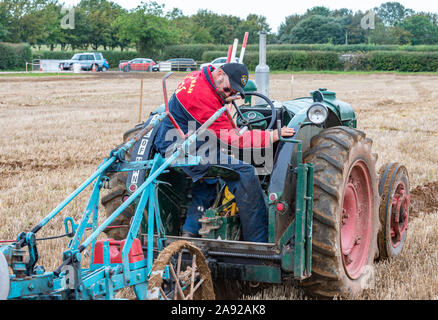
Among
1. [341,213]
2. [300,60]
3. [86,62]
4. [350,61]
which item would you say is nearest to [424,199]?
[341,213]

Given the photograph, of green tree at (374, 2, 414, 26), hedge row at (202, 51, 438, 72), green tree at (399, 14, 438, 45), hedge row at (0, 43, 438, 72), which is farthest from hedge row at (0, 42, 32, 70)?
green tree at (374, 2, 414, 26)

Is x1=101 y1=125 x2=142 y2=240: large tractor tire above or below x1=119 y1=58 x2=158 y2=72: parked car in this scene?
below

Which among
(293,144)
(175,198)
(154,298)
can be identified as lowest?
(154,298)

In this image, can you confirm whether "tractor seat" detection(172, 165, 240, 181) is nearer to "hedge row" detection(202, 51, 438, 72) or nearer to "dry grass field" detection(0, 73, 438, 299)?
"dry grass field" detection(0, 73, 438, 299)

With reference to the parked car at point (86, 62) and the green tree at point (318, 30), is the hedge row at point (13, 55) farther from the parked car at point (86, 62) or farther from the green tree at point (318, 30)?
the green tree at point (318, 30)

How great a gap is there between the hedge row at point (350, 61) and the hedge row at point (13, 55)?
1942 centimetres

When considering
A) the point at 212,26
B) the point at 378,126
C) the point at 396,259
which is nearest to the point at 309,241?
the point at 396,259

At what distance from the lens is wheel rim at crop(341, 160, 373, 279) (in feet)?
14.8

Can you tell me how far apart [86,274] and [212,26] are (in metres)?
83.0

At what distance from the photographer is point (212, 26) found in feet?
275

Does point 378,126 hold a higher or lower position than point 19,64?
lower

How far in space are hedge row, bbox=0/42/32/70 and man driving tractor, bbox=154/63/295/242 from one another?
48860mm

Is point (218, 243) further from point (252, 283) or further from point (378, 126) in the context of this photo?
point (378, 126)

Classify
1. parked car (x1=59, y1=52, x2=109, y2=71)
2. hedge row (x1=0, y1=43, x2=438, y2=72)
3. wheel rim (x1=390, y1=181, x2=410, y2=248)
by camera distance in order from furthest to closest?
hedge row (x1=0, y1=43, x2=438, y2=72) < parked car (x1=59, y1=52, x2=109, y2=71) < wheel rim (x1=390, y1=181, x2=410, y2=248)
